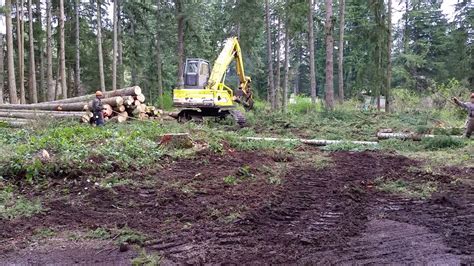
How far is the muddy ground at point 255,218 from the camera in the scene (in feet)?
14.1

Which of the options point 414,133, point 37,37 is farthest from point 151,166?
point 37,37

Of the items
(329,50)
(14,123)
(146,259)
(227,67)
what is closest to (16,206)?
(146,259)

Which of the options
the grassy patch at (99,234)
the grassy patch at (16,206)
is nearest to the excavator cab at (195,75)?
the grassy patch at (16,206)

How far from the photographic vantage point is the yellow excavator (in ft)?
53.4

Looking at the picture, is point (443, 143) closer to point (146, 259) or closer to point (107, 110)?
point (146, 259)

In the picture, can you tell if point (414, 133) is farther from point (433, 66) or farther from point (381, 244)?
point (433, 66)

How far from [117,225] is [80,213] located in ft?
2.59

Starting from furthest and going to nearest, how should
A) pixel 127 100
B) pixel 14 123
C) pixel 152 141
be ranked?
pixel 127 100
pixel 14 123
pixel 152 141

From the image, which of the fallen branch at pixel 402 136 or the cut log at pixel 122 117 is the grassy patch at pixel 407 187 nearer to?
the fallen branch at pixel 402 136

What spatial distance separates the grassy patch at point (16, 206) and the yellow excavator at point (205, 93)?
10.3 m

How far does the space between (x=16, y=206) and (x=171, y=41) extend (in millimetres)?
25685

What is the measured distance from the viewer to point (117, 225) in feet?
17.1

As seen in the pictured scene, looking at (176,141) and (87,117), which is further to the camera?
(87,117)

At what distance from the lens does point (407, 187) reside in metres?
7.25
